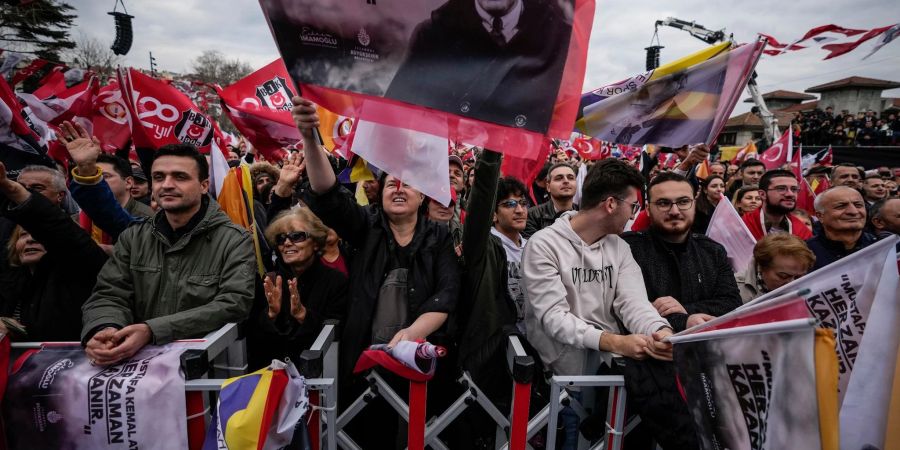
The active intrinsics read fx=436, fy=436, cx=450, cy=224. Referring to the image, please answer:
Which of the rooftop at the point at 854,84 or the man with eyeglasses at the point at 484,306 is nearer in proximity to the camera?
the man with eyeglasses at the point at 484,306

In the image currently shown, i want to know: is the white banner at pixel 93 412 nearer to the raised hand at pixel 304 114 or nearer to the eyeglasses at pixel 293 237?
the eyeglasses at pixel 293 237

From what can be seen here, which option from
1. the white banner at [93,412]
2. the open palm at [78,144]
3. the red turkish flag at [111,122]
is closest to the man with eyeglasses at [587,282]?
the white banner at [93,412]

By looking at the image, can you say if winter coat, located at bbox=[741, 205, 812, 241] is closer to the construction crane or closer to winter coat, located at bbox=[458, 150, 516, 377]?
winter coat, located at bbox=[458, 150, 516, 377]

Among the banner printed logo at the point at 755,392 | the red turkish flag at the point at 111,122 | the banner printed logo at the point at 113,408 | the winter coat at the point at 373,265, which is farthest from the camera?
the red turkish flag at the point at 111,122

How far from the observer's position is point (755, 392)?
144cm

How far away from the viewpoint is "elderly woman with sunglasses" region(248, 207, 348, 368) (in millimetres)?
2596

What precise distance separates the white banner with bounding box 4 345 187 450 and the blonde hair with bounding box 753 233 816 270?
3538 mm

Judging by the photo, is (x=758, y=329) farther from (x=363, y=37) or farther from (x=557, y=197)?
(x=557, y=197)

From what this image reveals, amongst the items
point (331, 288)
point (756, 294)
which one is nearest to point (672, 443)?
point (756, 294)

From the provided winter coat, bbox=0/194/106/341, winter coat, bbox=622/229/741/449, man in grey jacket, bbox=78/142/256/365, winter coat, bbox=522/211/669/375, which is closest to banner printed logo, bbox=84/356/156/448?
man in grey jacket, bbox=78/142/256/365

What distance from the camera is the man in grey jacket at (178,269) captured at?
7.49 ft

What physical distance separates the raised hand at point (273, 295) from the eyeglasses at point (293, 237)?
14.8 inches

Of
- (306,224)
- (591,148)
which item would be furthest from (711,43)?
(306,224)

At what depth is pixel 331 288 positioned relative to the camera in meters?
2.82
